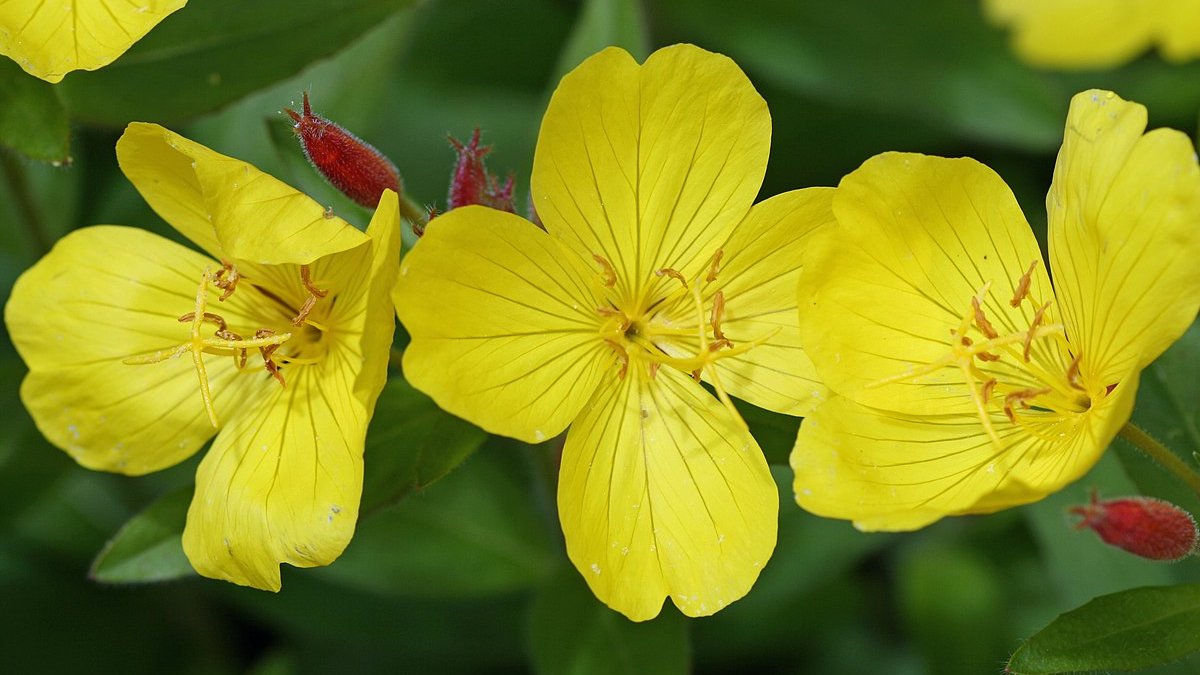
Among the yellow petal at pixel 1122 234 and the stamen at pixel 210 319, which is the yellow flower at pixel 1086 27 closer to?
the yellow petal at pixel 1122 234

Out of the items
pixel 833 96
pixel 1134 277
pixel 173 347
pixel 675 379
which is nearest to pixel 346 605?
pixel 173 347

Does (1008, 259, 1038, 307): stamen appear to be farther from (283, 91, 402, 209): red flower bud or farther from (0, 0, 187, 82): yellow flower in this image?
(0, 0, 187, 82): yellow flower

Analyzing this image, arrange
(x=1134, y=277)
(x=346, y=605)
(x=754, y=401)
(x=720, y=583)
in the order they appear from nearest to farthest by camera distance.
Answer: (x=1134, y=277)
(x=720, y=583)
(x=754, y=401)
(x=346, y=605)

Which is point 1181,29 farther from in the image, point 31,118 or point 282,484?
point 31,118

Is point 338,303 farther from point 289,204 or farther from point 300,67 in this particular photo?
point 300,67

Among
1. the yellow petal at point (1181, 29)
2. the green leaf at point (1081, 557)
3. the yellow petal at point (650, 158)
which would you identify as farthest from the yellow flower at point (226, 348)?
the yellow petal at point (1181, 29)

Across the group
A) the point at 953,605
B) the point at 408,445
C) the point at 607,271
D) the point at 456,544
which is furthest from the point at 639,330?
the point at 953,605
